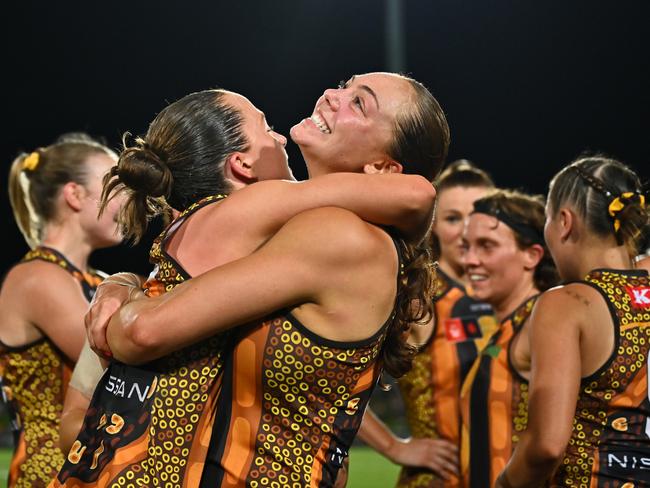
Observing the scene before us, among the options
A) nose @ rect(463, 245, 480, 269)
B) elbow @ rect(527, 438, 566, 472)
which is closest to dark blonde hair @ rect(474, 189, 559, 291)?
nose @ rect(463, 245, 480, 269)

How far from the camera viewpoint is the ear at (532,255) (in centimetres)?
397

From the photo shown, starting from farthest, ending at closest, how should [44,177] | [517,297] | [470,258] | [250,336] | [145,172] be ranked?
[470,258] → [517,297] → [44,177] → [145,172] → [250,336]

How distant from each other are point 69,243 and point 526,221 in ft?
6.41

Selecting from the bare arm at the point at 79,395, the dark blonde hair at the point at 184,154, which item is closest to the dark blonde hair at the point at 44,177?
the bare arm at the point at 79,395

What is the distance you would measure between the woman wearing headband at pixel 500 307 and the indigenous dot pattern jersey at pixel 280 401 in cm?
158

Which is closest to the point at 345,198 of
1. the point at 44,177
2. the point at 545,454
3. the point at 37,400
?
the point at 545,454

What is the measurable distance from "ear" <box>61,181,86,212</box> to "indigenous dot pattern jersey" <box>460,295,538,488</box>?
1.73 metres

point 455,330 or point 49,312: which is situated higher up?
point 49,312

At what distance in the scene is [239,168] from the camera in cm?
216

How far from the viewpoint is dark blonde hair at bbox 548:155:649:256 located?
2908 millimetres

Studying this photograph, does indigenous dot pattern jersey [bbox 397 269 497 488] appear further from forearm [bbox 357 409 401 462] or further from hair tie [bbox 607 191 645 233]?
hair tie [bbox 607 191 645 233]

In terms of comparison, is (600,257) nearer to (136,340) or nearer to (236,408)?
(236,408)

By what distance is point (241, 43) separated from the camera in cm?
1636

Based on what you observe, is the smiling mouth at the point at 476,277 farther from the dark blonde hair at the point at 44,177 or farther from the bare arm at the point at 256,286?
the bare arm at the point at 256,286
